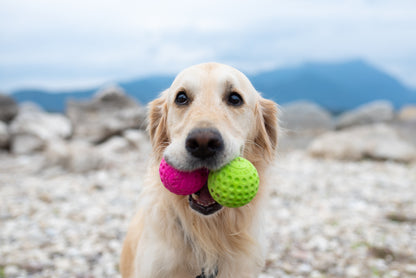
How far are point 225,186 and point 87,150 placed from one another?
7.20 metres

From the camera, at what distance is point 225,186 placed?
7.13ft

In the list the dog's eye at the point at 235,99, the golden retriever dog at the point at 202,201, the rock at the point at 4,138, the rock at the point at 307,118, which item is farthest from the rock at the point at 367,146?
the rock at the point at 4,138

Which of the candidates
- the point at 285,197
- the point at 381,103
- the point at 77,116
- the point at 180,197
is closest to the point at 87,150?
the point at 285,197

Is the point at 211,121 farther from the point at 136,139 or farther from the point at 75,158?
the point at 136,139

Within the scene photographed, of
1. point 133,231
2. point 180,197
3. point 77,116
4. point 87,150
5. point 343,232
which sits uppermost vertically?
point 180,197

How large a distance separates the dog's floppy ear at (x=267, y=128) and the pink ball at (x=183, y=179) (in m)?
0.78

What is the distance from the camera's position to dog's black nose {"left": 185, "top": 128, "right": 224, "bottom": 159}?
2.12 m

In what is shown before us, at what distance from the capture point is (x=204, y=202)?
2410 millimetres

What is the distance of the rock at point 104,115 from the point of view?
13055 mm

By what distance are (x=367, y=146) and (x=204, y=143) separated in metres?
9.34

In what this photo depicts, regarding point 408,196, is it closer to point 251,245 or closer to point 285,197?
point 285,197

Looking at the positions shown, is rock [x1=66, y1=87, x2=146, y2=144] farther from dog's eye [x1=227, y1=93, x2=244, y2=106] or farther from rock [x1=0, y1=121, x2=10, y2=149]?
dog's eye [x1=227, y1=93, x2=244, y2=106]

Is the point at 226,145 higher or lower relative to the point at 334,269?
higher

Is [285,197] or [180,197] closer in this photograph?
[180,197]
